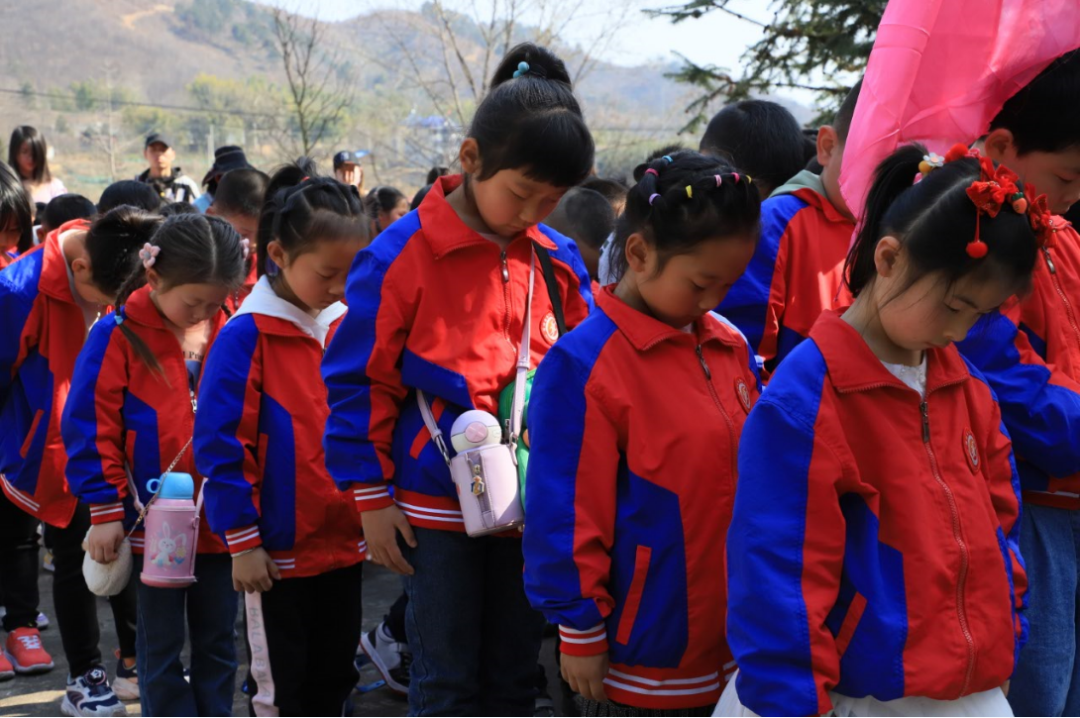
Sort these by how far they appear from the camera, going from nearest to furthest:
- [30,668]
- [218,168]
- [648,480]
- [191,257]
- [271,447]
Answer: [648,480] → [271,447] → [191,257] → [30,668] → [218,168]

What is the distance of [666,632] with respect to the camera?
2.20 m

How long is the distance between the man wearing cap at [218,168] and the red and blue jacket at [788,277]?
445 centimetres

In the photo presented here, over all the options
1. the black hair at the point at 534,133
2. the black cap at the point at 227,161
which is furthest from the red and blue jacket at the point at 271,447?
the black cap at the point at 227,161

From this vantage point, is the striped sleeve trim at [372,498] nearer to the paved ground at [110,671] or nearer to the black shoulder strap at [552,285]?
the black shoulder strap at [552,285]

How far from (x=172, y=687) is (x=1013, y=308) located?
253 centimetres

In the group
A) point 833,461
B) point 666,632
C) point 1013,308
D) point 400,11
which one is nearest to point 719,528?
point 666,632

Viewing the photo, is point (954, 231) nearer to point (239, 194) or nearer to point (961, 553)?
point (961, 553)

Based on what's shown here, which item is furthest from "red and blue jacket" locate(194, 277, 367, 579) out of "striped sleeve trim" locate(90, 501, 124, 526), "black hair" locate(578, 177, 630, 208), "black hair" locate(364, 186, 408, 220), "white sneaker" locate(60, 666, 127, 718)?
"black hair" locate(364, 186, 408, 220)

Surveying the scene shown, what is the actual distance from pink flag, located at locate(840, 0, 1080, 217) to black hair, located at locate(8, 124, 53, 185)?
6.59 meters

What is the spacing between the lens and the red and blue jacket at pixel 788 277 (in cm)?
276

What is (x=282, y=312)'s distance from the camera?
3.20 metres

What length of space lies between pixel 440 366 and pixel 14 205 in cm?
275

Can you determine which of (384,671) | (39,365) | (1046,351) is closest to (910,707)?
A: (1046,351)

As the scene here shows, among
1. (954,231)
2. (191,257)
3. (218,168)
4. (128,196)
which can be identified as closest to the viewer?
(954,231)
